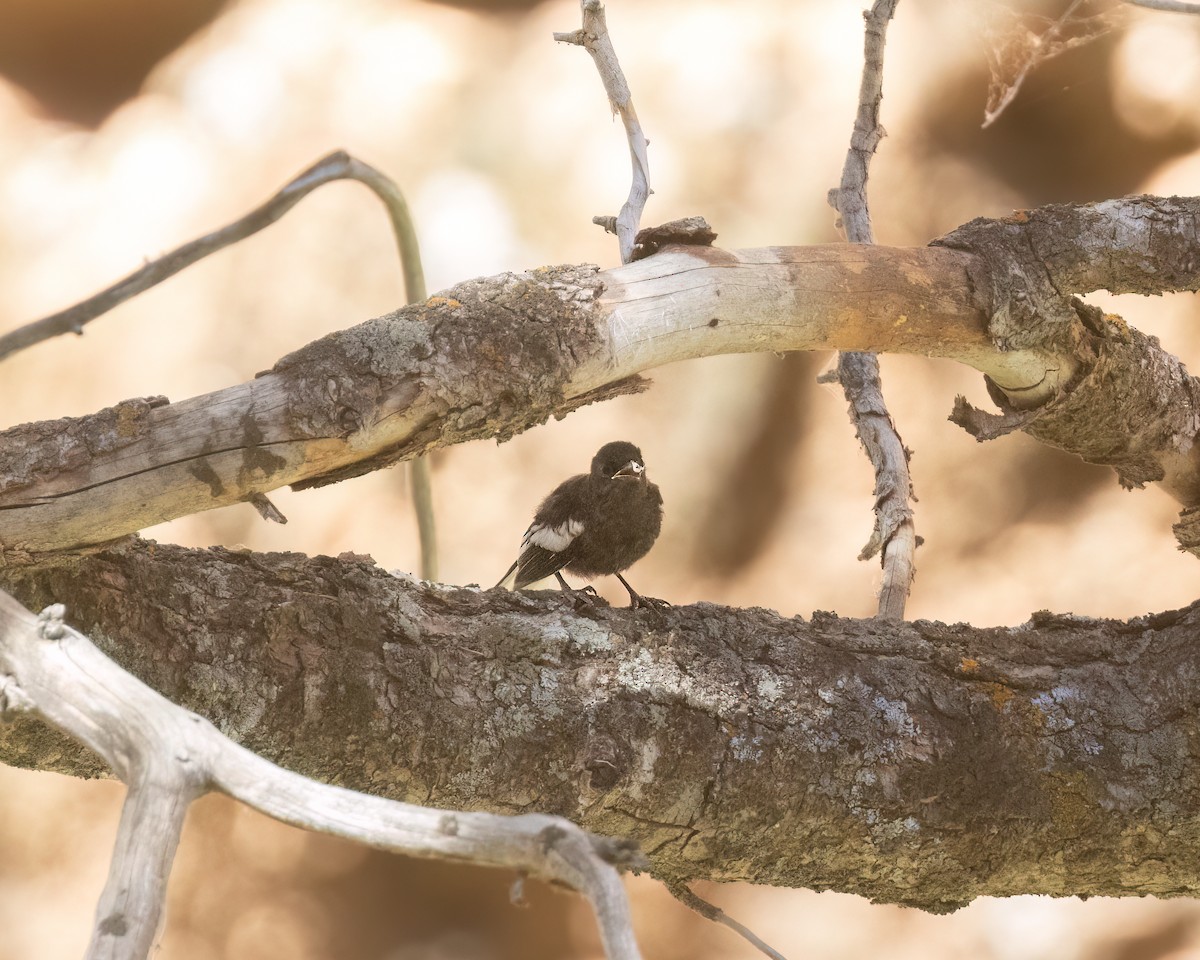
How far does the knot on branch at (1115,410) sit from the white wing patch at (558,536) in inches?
34.0

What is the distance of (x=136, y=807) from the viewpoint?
102cm

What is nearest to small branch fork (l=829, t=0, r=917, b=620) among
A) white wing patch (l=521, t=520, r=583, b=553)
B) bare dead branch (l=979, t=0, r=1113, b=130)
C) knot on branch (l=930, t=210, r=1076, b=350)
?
knot on branch (l=930, t=210, r=1076, b=350)

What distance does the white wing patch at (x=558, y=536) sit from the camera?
7.72 feet

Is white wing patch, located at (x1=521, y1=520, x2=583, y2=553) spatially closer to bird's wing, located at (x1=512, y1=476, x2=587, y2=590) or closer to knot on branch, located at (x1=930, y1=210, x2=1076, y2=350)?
bird's wing, located at (x1=512, y1=476, x2=587, y2=590)

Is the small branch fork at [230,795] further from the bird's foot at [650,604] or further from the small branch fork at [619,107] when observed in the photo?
the small branch fork at [619,107]

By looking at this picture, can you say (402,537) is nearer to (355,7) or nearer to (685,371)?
(685,371)

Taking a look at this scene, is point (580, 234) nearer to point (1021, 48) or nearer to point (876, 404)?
point (1021, 48)

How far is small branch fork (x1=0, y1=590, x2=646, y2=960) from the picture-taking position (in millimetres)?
941

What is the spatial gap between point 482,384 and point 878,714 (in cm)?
88

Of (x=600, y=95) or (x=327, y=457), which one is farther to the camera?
(x=600, y=95)

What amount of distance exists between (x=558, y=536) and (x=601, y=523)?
4.2 inches

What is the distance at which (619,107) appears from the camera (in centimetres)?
227

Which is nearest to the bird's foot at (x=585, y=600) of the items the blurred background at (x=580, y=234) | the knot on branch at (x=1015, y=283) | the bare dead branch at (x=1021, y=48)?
the knot on branch at (x=1015, y=283)

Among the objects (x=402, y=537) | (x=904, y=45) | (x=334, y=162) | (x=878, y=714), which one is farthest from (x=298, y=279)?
(x=878, y=714)
